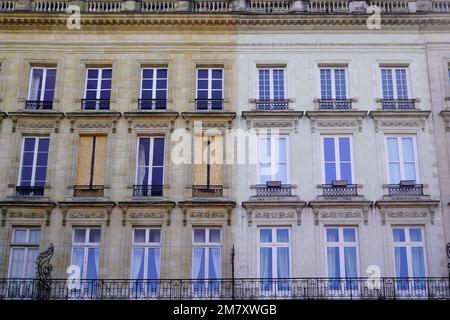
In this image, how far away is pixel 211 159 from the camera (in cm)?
2480

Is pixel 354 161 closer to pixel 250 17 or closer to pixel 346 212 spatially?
pixel 346 212

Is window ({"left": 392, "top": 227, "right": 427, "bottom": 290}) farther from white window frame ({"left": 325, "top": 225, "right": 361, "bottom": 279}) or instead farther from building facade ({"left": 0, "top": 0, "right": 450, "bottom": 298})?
white window frame ({"left": 325, "top": 225, "right": 361, "bottom": 279})

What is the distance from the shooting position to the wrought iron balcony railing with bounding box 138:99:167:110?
83.6ft

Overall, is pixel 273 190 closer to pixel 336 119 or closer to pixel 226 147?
pixel 226 147

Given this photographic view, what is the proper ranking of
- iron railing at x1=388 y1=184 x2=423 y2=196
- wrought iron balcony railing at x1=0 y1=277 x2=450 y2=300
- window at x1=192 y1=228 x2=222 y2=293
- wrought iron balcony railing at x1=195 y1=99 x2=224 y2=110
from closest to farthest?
wrought iron balcony railing at x1=0 y1=277 x2=450 y2=300
window at x1=192 y1=228 x2=222 y2=293
iron railing at x1=388 y1=184 x2=423 y2=196
wrought iron balcony railing at x1=195 y1=99 x2=224 y2=110

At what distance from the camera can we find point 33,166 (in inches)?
974

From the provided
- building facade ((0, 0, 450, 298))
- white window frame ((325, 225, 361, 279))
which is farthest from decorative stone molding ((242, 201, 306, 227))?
white window frame ((325, 225, 361, 279))

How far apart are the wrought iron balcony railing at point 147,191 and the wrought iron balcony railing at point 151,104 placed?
307 centimetres

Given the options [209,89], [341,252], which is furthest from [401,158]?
[209,89]

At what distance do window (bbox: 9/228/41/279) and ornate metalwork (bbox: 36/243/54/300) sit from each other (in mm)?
474

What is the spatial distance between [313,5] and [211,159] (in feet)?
24.1
